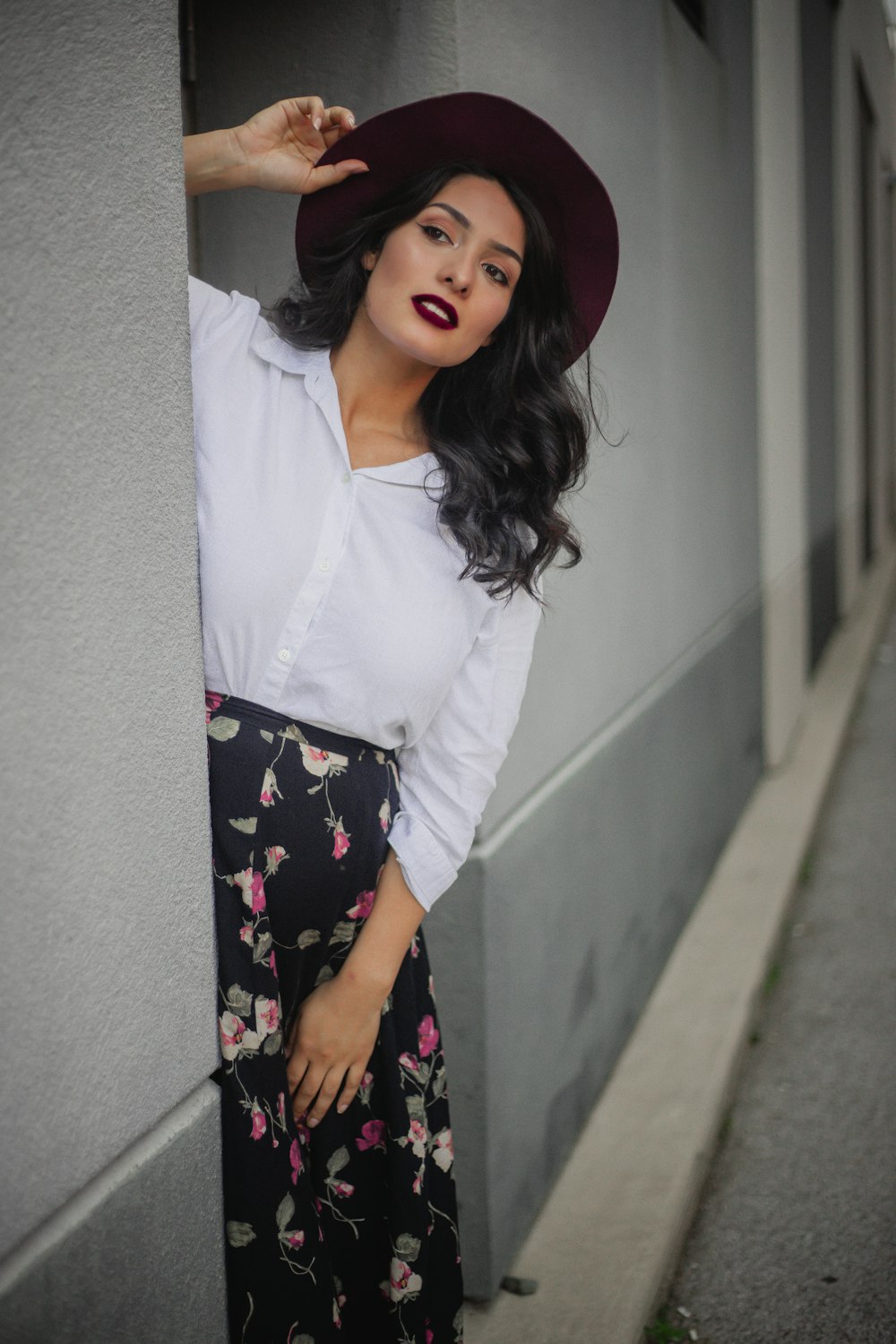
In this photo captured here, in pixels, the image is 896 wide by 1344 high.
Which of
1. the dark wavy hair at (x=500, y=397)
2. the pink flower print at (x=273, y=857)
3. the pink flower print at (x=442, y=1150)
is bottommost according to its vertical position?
the pink flower print at (x=442, y=1150)

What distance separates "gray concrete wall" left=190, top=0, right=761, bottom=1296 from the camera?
95.0 inches

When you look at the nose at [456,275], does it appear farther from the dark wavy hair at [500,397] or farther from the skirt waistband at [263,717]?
the skirt waistband at [263,717]

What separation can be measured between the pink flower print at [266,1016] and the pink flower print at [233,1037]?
2cm

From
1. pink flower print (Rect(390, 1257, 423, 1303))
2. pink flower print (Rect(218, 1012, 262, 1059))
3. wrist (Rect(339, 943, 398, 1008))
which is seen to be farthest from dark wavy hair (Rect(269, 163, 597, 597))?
pink flower print (Rect(390, 1257, 423, 1303))

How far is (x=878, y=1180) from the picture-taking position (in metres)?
3.04

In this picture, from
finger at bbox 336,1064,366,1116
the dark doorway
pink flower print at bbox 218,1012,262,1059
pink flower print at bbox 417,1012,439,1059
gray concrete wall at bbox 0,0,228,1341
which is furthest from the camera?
the dark doorway

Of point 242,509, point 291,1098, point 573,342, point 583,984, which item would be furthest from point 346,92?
point 583,984

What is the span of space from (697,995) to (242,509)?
2.83 metres

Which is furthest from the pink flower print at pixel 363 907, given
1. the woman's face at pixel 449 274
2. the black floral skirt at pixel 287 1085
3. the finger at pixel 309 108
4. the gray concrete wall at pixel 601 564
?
the finger at pixel 309 108

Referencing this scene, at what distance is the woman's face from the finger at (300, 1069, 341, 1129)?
112 centimetres

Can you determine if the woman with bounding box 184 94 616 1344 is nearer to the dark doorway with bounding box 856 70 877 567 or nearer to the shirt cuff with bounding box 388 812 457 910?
the shirt cuff with bounding box 388 812 457 910

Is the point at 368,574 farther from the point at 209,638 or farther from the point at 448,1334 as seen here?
the point at 448,1334

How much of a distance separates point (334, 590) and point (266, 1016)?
0.62 m

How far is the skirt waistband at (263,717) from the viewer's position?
168cm
